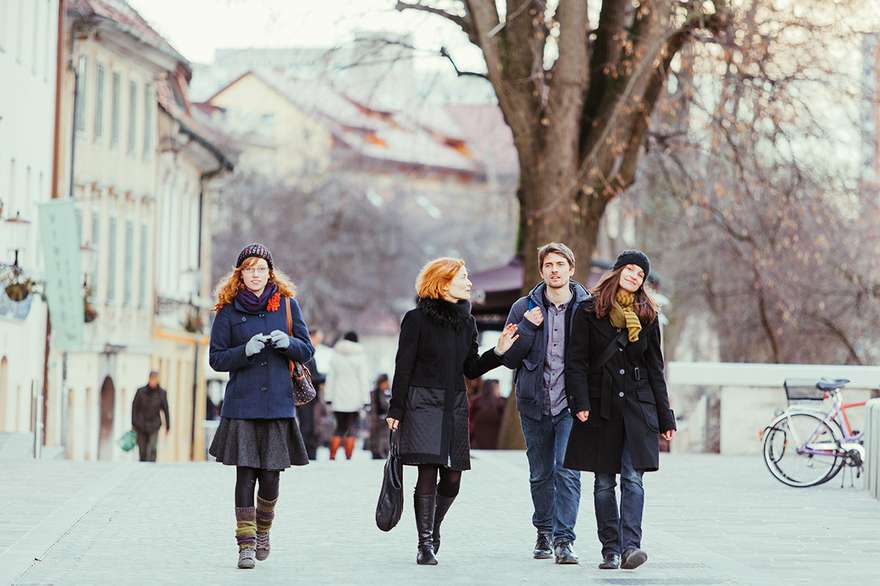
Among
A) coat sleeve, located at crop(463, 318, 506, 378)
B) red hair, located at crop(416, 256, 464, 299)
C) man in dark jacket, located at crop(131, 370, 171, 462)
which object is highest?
red hair, located at crop(416, 256, 464, 299)

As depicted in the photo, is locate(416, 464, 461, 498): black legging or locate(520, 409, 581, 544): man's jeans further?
locate(520, 409, 581, 544): man's jeans

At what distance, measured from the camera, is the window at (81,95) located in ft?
132

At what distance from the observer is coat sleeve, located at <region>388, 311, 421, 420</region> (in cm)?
1179

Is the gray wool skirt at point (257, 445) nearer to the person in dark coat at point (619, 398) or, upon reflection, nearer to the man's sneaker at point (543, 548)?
the man's sneaker at point (543, 548)

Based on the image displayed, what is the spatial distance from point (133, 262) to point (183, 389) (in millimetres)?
7739

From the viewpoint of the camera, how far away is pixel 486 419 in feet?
94.9

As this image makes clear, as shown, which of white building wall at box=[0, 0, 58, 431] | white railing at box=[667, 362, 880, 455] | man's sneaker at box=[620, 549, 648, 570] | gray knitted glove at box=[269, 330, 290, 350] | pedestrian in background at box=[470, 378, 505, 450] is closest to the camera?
man's sneaker at box=[620, 549, 648, 570]

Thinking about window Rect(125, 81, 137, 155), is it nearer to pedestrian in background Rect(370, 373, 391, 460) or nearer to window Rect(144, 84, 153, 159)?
window Rect(144, 84, 153, 159)

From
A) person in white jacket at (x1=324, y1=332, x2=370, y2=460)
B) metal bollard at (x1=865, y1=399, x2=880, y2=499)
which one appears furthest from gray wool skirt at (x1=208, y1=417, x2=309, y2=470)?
person in white jacket at (x1=324, y1=332, x2=370, y2=460)

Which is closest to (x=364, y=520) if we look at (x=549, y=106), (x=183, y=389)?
(x=549, y=106)

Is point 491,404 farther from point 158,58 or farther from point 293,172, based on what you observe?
point 293,172

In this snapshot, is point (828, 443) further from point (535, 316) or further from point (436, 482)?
point (436, 482)

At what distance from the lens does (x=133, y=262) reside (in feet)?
151

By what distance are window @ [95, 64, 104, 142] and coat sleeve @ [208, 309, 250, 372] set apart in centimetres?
3088
